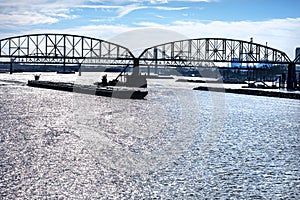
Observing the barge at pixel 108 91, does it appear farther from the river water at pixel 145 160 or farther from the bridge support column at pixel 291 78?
the bridge support column at pixel 291 78

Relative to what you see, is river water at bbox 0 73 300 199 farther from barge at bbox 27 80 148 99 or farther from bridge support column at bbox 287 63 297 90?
bridge support column at bbox 287 63 297 90

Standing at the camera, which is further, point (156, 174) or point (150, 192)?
point (156, 174)

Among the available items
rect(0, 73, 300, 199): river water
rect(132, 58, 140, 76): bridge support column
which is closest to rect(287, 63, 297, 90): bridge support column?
rect(132, 58, 140, 76): bridge support column

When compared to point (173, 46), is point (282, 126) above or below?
below

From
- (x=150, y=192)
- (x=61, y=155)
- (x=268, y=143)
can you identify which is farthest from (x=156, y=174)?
(x=268, y=143)

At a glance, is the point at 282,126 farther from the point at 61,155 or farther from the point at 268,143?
the point at 61,155

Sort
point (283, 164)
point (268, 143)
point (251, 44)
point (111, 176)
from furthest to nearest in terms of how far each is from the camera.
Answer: point (251, 44) → point (268, 143) → point (283, 164) → point (111, 176)

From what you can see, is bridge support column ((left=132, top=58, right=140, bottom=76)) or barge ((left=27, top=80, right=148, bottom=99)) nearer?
barge ((left=27, top=80, right=148, bottom=99))

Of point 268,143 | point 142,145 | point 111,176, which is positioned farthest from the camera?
point 268,143

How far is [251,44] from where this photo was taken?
179375 mm

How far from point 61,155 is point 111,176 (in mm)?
6266

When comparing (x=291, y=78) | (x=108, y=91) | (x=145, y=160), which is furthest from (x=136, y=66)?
(x=145, y=160)

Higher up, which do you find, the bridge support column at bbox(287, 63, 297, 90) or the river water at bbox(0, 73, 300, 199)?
the bridge support column at bbox(287, 63, 297, 90)

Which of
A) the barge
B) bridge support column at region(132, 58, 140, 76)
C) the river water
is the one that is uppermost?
bridge support column at region(132, 58, 140, 76)
